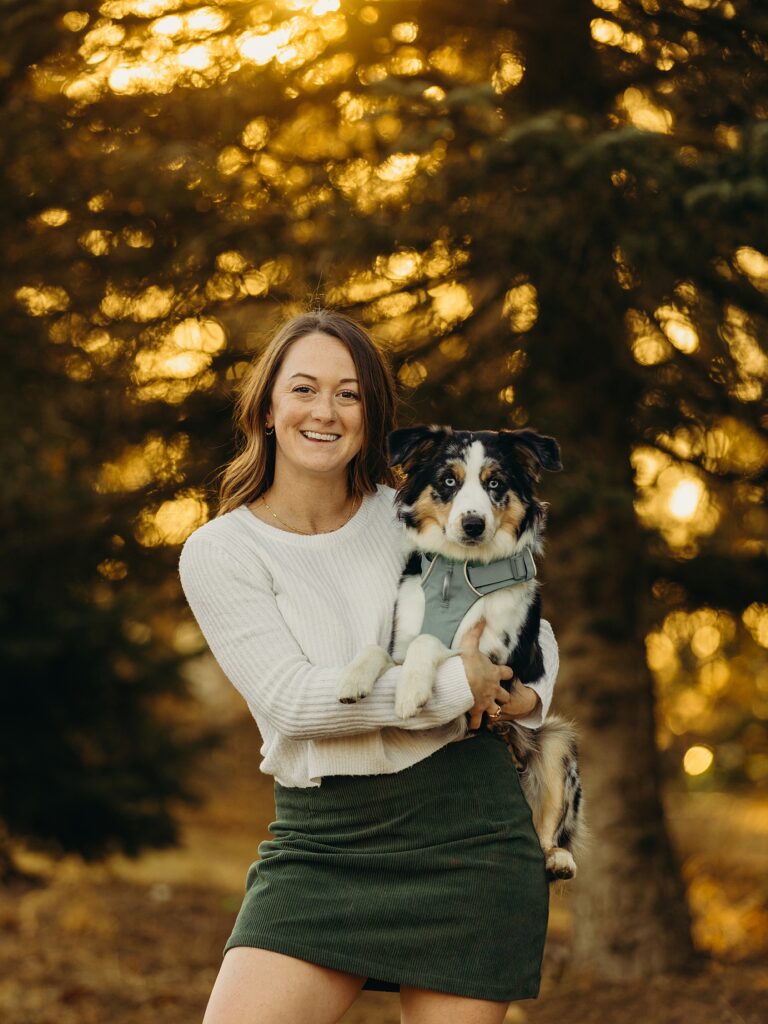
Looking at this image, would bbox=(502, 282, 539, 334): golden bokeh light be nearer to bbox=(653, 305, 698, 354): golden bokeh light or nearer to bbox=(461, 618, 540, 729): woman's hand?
bbox=(653, 305, 698, 354): golden bokeh light

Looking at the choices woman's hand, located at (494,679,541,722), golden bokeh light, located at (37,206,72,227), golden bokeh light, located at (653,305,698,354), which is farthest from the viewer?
golden bokeh light, located at (37,206,72,227)

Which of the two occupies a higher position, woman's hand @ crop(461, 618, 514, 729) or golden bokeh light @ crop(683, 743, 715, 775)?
woman's hand @ crop(461, 618, 514, 729)

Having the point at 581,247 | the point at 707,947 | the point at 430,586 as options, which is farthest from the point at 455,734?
the point at 707,947

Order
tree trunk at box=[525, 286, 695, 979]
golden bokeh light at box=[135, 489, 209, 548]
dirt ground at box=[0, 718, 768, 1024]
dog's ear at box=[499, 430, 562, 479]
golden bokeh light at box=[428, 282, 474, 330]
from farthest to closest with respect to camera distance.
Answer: tree trunk at box=[525, 286, 695, 979] → dirt ground at box=[0, 718, 768, 1024] → golden bokeh light at box=[135, 489, 209, 548] → golden bokeh light at box=[428, 282, 474, 330] → dog's ear at box=[499, 430, 562, 479]

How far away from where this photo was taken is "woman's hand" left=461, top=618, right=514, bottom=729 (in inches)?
101

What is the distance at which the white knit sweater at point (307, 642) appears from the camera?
2535 mm

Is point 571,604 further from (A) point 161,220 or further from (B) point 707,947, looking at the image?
(A) point 161,220

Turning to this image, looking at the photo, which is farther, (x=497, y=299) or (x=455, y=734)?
(x=497, y=299)

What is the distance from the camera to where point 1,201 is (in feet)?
18.5

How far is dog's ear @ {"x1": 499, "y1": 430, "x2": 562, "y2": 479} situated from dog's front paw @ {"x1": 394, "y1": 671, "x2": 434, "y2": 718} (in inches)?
32.6

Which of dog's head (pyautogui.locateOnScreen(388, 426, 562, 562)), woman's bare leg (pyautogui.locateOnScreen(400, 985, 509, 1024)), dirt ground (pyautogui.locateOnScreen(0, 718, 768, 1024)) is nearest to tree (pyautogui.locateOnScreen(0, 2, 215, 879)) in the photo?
dirt ground (pyautogui.locateOnScreen(0, 718, 768, 1024))

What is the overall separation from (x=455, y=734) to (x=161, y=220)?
3.75 metres

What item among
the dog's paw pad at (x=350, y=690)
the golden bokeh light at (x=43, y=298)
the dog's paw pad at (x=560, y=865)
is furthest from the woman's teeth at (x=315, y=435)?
the golden bokeh light at (x=43, y=298)

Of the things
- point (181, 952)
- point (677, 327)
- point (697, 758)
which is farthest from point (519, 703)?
point (697, 758)
